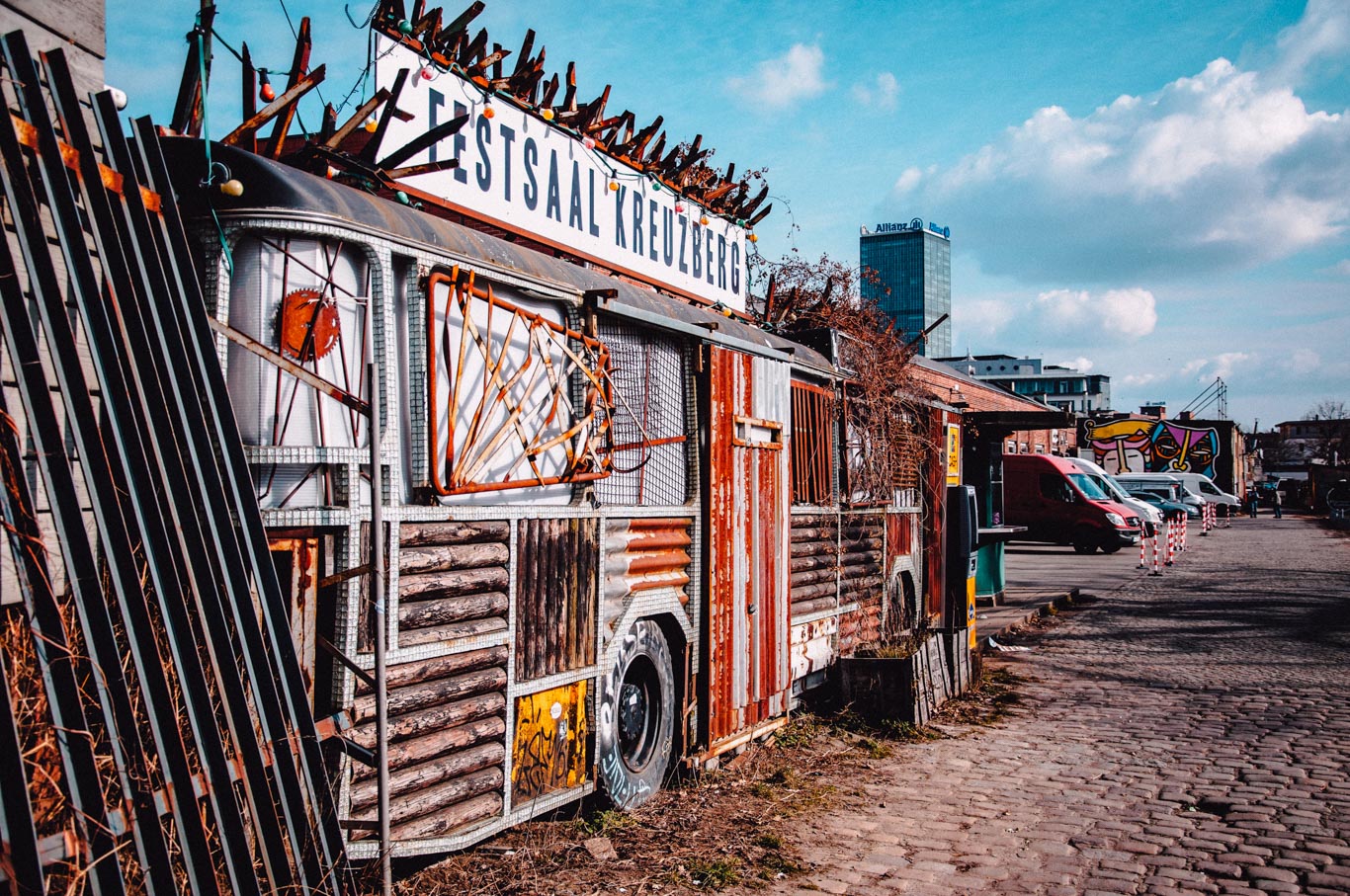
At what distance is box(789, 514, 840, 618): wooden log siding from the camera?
26.7ft

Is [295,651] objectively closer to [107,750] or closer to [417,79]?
[107,750]

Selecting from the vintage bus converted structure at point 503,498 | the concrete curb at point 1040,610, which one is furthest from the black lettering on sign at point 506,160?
the concrete curb at point 1040,610

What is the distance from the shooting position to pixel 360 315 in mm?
4406

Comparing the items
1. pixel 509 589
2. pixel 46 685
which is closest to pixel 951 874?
pixel 509 589

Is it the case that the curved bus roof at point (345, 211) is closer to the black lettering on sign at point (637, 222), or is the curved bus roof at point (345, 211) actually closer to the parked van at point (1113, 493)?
the black lettering on sign at point (637, 222)

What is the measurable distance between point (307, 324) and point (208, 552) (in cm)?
118

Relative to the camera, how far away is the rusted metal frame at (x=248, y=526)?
11.4 ft

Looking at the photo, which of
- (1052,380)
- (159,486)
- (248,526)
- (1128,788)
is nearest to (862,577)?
(1128,788)

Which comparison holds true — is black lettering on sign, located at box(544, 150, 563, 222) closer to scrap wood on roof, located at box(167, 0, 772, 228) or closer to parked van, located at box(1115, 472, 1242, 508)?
scrap wood on roof, located at box(167, 0, 772, 228)

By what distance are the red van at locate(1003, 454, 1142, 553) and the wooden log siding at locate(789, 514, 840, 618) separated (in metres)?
21.3

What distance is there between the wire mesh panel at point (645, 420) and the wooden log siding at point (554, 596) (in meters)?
0.43

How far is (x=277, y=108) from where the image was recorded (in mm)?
4734

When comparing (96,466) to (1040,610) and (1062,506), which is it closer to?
(1040,610)

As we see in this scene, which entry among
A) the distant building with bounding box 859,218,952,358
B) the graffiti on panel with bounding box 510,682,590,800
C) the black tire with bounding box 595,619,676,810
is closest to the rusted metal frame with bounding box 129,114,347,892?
the graffiti on panel with bounding box 510,682,590,800
